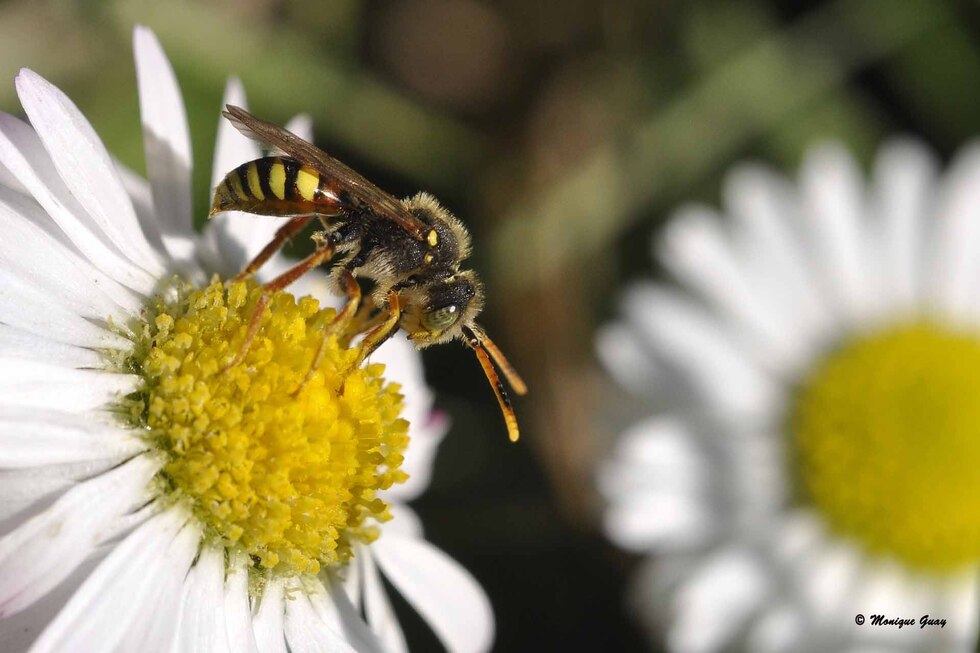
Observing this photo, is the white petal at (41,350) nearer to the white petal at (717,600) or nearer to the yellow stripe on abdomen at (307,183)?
the yellow stripe on abdomen at (307,183)

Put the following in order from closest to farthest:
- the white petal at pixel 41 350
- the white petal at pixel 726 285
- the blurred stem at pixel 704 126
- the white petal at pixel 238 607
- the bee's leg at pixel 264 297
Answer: the white petal at pixel 41 350 → the white petal at pixel 238 607 → the bee's leg at pixel 264 297 → the white petal at pixel 726 285 → the blurred stem at pixel 704 126

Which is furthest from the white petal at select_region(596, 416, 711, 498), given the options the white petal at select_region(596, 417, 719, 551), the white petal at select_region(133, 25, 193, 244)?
the white petal at select_region(133, 25, 193, 244)

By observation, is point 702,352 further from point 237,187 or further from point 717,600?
point 237,187

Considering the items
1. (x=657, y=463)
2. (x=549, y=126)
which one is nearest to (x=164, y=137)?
(x=657, y=463)

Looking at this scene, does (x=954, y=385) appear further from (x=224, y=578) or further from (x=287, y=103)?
(x=224, y=578)

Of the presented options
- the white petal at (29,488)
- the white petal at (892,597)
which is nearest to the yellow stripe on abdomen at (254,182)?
the white petal at (29,488)

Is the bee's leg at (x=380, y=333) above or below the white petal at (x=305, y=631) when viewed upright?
above
